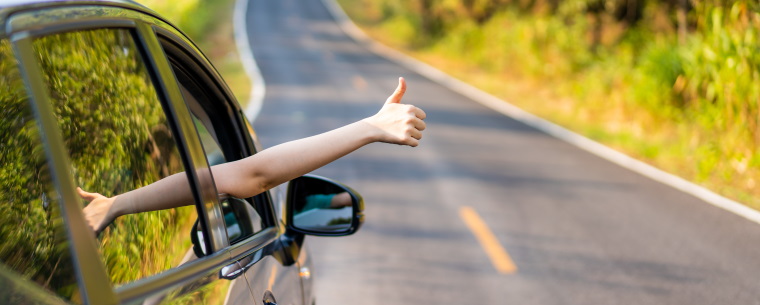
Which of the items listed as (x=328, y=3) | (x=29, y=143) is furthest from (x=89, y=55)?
(x=328, y=3)

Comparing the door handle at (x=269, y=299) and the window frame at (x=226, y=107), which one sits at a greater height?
the window frame at (x=226, y=107)

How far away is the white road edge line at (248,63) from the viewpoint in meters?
18.0

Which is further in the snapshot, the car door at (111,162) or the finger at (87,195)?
the finger at (87,195)

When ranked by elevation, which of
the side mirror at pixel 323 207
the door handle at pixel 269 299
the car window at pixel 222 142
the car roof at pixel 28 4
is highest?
the car roof at pixel 28 4

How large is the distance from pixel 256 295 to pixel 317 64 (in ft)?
90.4

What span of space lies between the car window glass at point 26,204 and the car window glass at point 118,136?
14cm

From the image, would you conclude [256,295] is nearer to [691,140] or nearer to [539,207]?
[539,207]

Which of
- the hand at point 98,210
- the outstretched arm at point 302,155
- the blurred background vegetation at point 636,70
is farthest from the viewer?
the blurred background vegetation at point 636,70

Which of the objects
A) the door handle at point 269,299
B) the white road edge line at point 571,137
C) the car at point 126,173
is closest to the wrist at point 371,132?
the car at point 126,173

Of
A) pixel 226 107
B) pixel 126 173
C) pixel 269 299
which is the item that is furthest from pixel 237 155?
pixel 126 173

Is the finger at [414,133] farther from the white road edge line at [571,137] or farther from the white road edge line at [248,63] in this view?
the white road edge line at [571,137]

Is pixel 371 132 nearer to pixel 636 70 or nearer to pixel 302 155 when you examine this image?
pixel 302 155

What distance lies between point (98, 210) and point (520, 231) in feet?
A: 22.2

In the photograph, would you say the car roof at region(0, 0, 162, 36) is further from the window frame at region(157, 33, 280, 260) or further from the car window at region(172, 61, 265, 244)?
the car window at region(172, 61, 265, 244)
